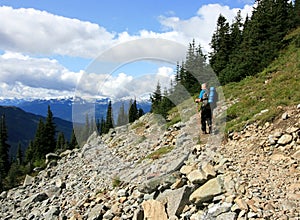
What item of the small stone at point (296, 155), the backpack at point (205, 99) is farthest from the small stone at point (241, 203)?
the backpack at point (205, 99)

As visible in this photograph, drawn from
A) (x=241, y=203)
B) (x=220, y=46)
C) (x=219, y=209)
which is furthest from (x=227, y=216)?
(x=220, y=46)

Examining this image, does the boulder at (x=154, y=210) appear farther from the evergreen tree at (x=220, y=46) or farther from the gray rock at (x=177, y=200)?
the evergreen tree at (x=220, y=46)

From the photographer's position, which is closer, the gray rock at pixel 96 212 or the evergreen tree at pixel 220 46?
the gray rock at pixel 96 212

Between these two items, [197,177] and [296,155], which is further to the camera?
[197,177]

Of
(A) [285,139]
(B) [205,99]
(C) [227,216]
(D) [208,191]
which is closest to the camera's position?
(C) [227,216]

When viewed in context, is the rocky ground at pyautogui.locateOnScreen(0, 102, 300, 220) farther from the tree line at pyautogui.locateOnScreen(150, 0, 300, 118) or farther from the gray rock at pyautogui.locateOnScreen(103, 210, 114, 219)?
the tree line at pyautogui.locateOnScreen(150, 0, 300, 118)

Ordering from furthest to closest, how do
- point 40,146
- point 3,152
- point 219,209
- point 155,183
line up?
point 3,152
point 40,146
point 155,183
point 219,209

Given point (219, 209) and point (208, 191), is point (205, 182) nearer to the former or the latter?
point (208, 191)

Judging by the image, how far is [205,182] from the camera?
10.7 meters

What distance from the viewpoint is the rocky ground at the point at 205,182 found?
29.1ft

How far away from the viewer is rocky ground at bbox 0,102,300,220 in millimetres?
8867

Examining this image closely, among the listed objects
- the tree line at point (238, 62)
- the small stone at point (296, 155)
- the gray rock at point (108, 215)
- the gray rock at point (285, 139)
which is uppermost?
→ the tree line at point (238, 62)

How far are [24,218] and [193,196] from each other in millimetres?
12997

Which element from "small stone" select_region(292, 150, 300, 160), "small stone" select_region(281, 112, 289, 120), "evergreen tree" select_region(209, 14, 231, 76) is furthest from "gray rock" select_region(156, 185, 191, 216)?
"evergreen tree" select_region(209, 14, 231, 76)
